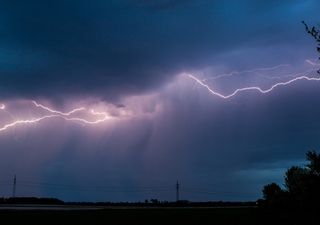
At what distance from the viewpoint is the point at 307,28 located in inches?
587

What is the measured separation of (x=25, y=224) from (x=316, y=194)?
35.6 metres

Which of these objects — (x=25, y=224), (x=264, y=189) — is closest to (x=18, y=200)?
(x=25, y=224)

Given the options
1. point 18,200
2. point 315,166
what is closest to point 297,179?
point 315,166

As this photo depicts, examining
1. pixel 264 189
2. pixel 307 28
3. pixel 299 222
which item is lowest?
pixel 299 222

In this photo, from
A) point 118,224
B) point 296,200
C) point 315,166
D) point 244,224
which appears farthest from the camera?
point 118,224

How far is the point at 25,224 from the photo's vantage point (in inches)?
1774

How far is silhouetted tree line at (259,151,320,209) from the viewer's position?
14578mm

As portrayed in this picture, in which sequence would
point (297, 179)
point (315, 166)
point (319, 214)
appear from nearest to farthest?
point (319, 214)
point (315, 166)
point (297, 179)

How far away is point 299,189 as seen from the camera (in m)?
17.7

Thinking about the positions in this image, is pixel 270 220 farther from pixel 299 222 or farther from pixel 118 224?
pixel 118 224

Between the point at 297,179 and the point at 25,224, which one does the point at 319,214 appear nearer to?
the point at 297,179

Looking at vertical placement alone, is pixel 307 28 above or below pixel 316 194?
above

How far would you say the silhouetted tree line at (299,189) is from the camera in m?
14.6

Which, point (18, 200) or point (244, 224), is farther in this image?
point (18, 200)
